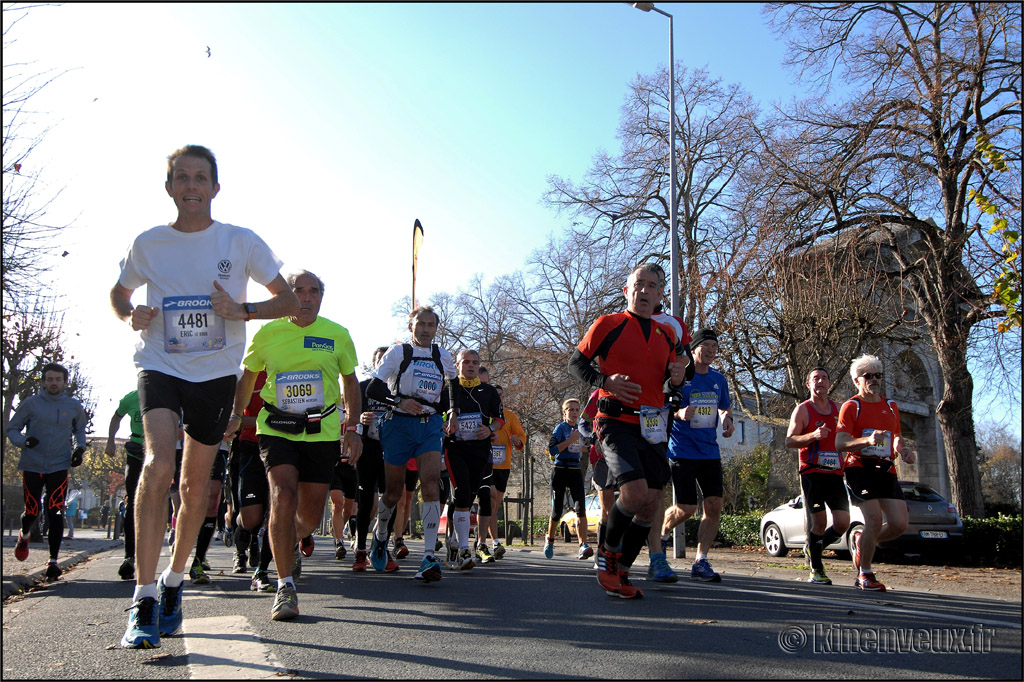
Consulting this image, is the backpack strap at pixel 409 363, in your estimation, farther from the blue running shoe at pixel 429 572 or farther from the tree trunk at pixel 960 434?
the tree trunk at pixel 960 434

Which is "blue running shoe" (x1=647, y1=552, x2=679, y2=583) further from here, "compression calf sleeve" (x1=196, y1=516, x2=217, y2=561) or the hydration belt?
"compression calf sleeve" (x1=196, y1=516, x2=217, y2=561)

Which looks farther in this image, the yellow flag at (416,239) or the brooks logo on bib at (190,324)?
the yellow flag at (416,239)

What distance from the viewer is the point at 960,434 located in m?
16.5

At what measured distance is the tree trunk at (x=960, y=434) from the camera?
16109mm

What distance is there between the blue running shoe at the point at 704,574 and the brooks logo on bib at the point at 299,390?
13.4ft

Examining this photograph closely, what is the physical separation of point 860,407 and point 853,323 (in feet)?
30.9

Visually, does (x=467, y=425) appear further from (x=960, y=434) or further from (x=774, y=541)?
(x=960, y=434)

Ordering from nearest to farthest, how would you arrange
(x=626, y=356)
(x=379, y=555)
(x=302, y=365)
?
(x=302, y=365) < (x=626, y=356) < (x=379, y=555)

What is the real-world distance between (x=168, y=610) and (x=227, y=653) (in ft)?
1.38

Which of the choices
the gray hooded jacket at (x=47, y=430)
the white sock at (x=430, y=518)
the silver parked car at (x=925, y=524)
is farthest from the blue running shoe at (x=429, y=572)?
the silver parked car at (x=925, y=524)

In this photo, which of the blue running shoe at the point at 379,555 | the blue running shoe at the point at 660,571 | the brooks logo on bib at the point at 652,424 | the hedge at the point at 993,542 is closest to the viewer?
the brooks logo on bib at the point at 652,424

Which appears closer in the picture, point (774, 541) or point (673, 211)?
point (774, 541)

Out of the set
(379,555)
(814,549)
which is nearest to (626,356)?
(814,549)

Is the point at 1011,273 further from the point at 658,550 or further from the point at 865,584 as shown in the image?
the point at 658,550
